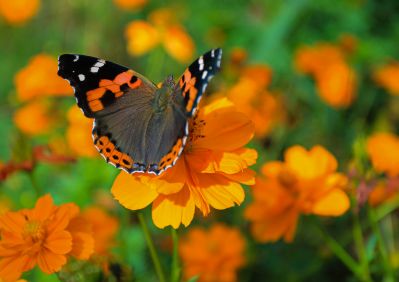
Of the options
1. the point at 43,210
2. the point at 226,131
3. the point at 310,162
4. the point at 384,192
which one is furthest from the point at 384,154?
the point at 43,210

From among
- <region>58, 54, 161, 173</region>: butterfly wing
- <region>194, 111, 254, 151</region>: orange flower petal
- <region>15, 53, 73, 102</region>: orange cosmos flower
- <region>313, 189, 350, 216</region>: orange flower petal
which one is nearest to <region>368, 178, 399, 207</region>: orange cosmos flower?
<region>313, 189, 350, 216</region>: orange flower petal

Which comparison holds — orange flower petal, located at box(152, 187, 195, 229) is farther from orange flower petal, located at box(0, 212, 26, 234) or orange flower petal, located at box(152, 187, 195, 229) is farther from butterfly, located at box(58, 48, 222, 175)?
orange flower petal, located at box(0, 212, 26, 234)

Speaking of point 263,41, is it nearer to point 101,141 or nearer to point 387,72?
point 387,72

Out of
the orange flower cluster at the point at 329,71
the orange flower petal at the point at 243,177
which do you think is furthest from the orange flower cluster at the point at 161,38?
the orange flower petal at the point at 243,177

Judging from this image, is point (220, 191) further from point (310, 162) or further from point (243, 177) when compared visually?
point (310, 162)

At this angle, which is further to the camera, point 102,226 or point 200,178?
point 102,226

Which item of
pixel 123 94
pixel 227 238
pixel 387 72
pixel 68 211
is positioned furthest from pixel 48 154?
pixel 387 72
